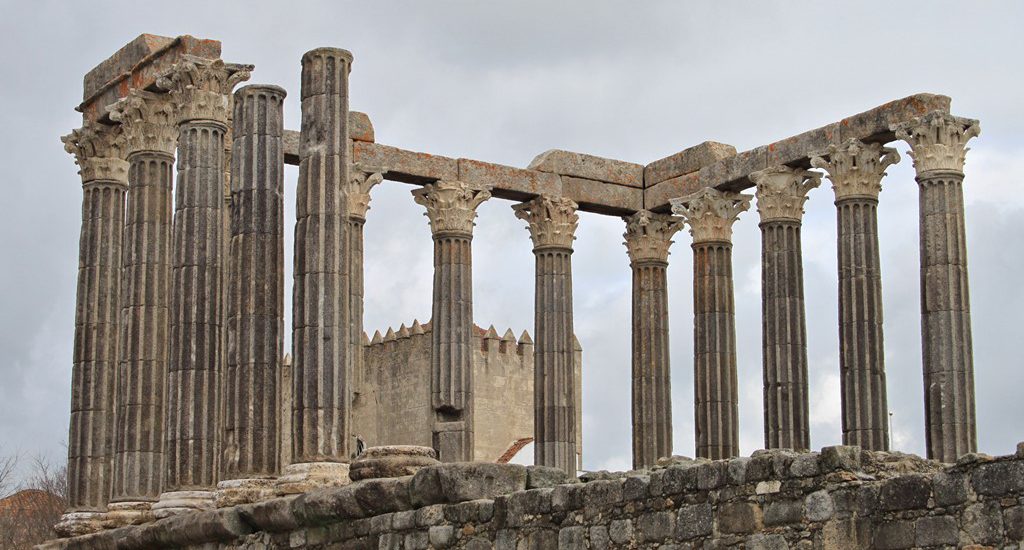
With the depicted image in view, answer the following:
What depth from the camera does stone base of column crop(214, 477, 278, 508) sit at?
24594 millimetres

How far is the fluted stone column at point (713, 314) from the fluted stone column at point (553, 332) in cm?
250

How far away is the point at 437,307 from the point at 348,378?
11891 mm

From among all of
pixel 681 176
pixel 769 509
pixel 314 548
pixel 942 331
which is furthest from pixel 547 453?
pixel 769 509

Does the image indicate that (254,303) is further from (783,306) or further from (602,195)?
(602,195)

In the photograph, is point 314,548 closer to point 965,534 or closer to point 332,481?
point 332,481

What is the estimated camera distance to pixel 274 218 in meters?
26.1

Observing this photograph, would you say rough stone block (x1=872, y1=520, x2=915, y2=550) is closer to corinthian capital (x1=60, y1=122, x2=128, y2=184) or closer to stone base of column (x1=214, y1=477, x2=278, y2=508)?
stone base of column (x1=214, y1=477, x2=278, y2=508)

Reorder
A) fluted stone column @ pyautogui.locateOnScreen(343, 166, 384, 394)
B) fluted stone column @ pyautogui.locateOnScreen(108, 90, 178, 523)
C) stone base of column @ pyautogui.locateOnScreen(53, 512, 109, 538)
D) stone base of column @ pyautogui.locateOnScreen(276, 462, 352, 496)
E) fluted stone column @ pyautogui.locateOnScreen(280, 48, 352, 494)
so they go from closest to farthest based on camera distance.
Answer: stone base of column @ pyautogui.locateOnScreen(276, 462, 352, 496), fluted stone column @ pyautogui.locateOnScreen(280, 48, 352, 494), fluted stone column @ pyautogui.locateOnScreen(108, 90, 178, 523), stone base of column @ pyautogui.locateOnScreen(53, 512, 109, 538), fluted stone column @ pyautogui.locateOnScreen(343, 166, 384, 394)

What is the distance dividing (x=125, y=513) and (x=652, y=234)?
15116 mm

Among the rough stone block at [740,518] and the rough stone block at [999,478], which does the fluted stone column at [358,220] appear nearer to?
the rough stone block at [740,518]

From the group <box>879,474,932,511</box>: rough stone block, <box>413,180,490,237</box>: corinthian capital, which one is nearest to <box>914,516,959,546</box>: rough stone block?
<box>879,474,932,511</box>: rough stone block

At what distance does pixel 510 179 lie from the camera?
38406 mm

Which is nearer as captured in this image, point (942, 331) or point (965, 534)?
point (965, 534)

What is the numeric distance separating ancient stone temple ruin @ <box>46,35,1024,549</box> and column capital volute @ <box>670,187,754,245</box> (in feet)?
0.18
